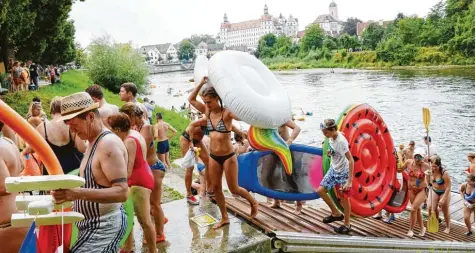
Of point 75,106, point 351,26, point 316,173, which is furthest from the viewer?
point 351,26

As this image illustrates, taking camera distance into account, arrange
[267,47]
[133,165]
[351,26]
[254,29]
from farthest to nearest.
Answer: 1. [254,29]
2. [351,26]
3. [267,47]
4. [133,165]

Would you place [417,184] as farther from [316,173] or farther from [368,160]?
[316,173]

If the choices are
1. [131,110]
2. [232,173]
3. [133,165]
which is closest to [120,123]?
[133,165]

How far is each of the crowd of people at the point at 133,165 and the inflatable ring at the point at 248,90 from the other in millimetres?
151

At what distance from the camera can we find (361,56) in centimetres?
7369

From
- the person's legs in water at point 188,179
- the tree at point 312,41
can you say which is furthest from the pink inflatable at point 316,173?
the tree at point 312,41

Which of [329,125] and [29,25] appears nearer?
[329,125]

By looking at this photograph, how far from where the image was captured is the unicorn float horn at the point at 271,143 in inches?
231

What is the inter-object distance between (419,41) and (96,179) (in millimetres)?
72737

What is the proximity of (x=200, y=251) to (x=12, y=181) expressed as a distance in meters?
2.56

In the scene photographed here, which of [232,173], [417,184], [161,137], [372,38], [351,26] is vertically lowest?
[417,184]

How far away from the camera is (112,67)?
3216 cm

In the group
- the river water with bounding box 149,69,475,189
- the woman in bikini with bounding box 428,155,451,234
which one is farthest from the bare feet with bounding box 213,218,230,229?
the river water with bounding box 149,69,475,189

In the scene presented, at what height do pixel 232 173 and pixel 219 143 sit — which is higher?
pixel 219 143
